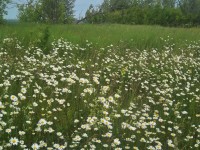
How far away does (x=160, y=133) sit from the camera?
5262mm

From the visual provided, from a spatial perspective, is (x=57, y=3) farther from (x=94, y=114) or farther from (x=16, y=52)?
(x=94, y=114)

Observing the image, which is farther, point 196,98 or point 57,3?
point 57,3

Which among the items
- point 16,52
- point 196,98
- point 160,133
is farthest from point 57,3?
point 160,133

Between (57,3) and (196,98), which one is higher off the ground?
(57,3)

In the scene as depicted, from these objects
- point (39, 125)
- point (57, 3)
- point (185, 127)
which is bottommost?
point (185, 127)

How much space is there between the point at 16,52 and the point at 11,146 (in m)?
4.55

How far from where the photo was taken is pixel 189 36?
16109 millimetres

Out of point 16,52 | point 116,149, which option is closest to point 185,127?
point 116,149

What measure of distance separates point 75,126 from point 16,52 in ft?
13.9

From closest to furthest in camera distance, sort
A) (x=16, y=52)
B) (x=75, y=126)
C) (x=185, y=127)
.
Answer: (x=75, y=126)
(x=185, y=127)
(x=16, y=52)

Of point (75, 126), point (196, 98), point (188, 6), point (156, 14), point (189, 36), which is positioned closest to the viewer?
point (75, 126)

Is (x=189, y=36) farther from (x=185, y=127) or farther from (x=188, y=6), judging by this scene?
(x=188, y=6)

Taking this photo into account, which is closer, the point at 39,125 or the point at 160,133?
the point at 39,125

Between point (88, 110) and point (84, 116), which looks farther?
point (88, 110)
